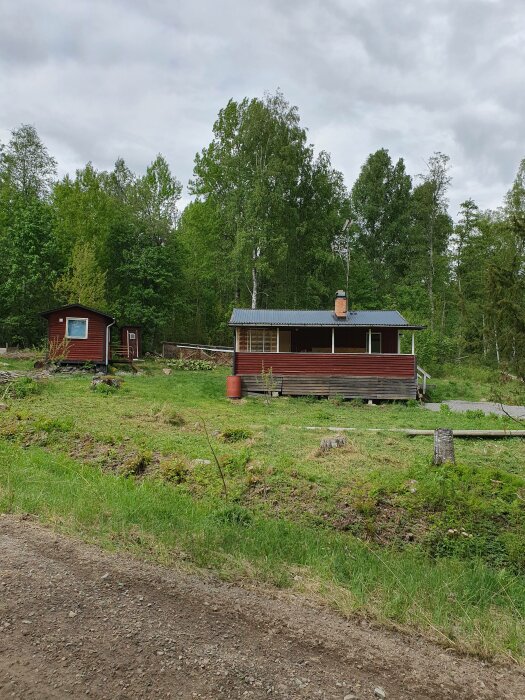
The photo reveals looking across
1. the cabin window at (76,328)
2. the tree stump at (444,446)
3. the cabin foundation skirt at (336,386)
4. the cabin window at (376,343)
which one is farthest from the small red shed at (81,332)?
the tree stump at (444,446)

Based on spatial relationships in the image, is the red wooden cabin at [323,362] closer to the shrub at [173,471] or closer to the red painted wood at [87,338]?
the red painted wood at [87,338]

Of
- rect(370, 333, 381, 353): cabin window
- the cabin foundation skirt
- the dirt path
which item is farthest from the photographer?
rect(370, 333, 381, 353): cabin window

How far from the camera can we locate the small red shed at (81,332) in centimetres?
2195

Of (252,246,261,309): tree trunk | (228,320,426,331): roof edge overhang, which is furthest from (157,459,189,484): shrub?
(252,246,261,309): tree trunk

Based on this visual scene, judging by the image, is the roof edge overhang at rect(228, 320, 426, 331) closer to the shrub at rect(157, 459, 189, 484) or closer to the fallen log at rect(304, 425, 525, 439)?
the fallen log at rect(304, 425, 525, 439)

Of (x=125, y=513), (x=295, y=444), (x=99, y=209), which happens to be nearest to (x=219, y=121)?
(x=99, y=209)

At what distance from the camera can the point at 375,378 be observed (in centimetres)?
1811

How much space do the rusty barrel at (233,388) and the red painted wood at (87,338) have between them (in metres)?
7.62

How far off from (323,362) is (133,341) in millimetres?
14199

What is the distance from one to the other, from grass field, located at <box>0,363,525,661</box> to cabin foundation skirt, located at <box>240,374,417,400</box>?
22.0 ft

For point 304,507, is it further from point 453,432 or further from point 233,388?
point 233,388

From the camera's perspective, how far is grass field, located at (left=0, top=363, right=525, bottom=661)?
3484 mm

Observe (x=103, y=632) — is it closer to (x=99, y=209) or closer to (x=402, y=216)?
(x=99, y=209)

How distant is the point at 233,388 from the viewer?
17703mm
